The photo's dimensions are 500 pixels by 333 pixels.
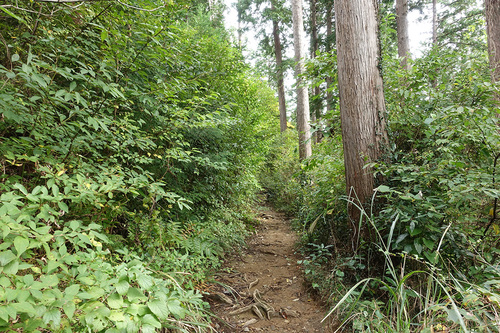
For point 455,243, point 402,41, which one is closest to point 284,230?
point 455,243

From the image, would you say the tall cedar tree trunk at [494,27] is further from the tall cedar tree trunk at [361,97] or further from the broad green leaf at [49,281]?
the broad green leaf at [49,281]

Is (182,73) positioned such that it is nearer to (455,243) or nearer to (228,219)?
(228,219)

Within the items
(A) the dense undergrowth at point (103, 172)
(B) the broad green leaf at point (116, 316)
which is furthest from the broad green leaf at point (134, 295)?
(B) the broad green leaf at point (116, 316)

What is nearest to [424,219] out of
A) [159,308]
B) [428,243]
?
[428,243]

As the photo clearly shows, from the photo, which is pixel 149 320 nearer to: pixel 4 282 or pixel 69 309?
pixel 69 309

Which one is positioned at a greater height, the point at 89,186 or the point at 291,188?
the point at 89,186

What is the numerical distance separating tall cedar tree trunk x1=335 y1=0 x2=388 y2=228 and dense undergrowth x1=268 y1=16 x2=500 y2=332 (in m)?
0.19

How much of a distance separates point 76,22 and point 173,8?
1.07 meters

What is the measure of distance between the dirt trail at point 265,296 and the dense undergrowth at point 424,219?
1.01 feet

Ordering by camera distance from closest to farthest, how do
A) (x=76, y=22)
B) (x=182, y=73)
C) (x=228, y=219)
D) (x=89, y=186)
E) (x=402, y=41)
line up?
(x=89, y=186) < (x=76, y=22) < (x=182, y=73) < (x=228, y=219) < (x=402, y=41)

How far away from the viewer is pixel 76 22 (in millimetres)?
2771

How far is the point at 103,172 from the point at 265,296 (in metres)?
2.62

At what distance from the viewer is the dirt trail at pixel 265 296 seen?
286 centimetres

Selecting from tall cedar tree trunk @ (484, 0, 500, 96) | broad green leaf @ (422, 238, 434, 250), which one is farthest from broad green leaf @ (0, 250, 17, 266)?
tall cedar tree trunk @ (484, 0, 500, 96)
